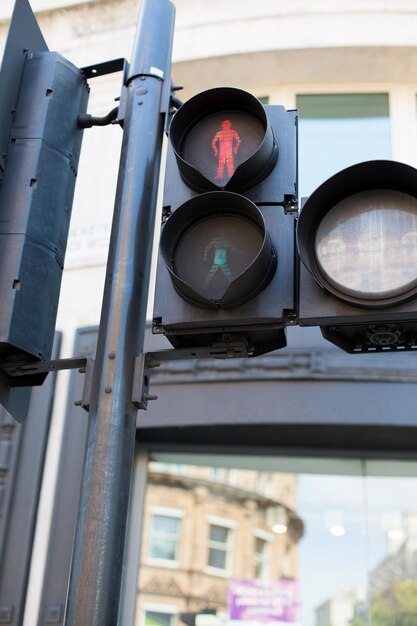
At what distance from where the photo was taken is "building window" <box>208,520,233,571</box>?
787 cm

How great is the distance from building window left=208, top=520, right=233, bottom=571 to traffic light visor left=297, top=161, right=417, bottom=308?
5251 millimetres

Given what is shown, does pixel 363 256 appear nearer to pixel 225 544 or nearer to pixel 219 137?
pixel 219 137

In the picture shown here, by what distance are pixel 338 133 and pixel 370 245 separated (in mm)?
6807

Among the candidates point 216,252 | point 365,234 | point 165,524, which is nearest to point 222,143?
point 216,252

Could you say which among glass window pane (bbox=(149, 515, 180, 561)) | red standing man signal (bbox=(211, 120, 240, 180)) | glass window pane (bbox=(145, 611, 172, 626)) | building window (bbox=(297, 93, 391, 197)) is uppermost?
building window (bbox=(297, 93, 391, 197))

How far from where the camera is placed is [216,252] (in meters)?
3.62

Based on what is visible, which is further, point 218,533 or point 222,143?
point 218,533

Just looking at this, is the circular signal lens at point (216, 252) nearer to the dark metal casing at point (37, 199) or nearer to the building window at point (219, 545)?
the dark metal casing at point (37, 199)

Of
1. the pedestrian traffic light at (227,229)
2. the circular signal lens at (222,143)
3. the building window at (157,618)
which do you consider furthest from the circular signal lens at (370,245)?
the building window at (157,618)

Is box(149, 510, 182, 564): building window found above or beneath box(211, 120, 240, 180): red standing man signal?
beneath

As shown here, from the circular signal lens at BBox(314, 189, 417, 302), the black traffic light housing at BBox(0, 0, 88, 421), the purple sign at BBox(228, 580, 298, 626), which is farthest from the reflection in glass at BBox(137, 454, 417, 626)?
the circular signal lens at BBox(314, 189, 417, 302)

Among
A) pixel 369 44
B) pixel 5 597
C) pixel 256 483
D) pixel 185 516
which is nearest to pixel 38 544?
pixel 5 597

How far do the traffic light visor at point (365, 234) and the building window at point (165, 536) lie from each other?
5.29m

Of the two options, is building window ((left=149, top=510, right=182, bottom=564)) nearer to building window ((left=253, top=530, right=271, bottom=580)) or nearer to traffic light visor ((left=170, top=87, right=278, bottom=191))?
building window ((left=253, top=530, right=271, bottom=580))
